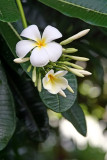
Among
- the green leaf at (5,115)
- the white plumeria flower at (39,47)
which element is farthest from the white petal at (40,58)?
the green leaf at (5,115)

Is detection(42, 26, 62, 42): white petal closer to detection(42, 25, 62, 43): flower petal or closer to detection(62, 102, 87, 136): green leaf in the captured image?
detection(42, 25, 62, 43): flower petal

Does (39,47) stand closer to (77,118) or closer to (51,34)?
(51,34)

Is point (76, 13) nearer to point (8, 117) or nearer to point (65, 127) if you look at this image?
point (8, 117)

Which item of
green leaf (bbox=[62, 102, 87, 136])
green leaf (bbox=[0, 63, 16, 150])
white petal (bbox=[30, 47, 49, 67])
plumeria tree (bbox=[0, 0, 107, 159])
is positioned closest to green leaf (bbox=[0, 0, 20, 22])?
plumeria tree (bbox=[0, 0, 107, 159])

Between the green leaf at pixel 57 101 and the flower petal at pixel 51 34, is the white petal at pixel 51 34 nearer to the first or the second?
the flower petal at pixel 51 34

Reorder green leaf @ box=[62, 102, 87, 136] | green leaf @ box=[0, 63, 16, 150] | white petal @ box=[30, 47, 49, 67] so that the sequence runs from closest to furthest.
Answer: white petal @ box=[30, 47, 49, 67]
green leaf @ box=[0, 63, 16, 150]
green leaf @ box=[62, 102, 87, 136]

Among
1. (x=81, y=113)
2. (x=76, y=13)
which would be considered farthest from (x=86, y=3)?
(x=81, y=113)

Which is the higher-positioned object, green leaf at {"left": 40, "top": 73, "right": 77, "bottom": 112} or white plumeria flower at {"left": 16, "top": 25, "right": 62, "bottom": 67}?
white plumeria flower at {"left": 16, "top": 25, "right": 62, "bottom": 67}
